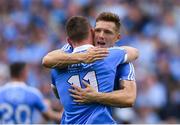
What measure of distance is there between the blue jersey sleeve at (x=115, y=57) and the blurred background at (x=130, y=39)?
6.84 m

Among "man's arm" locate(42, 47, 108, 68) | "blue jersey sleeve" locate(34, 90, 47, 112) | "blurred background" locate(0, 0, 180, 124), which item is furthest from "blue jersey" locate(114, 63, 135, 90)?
"blurred background" locate(0, 0, 180, 124)

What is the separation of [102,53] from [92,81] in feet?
0.86

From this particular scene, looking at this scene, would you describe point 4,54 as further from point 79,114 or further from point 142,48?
point 79,114

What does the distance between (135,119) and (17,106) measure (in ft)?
16.0

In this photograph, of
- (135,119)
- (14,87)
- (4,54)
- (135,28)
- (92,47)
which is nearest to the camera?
(92,47)

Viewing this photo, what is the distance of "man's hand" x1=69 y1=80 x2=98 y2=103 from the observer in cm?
744

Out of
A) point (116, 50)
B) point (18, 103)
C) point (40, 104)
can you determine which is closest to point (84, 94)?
point (116, 50)

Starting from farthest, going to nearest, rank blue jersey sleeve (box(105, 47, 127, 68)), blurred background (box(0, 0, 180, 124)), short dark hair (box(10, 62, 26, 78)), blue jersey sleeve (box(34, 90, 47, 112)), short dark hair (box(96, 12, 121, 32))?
blurred background (box(0, 0, 180, 124)) < short dark hair (box(10, 62, 26, 78)) < blue jersey sleeve (box(34, 90, 47, 112)) < short dark hair (box(96, 12, 121, 32)) < blue jersey sleeve (box(105, 47, 127, 68))

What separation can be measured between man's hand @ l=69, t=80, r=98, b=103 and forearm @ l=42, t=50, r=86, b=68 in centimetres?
20

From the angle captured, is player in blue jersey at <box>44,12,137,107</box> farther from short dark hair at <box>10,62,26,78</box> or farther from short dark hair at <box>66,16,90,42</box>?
short dark hair at <box>10,62,26,78</box>

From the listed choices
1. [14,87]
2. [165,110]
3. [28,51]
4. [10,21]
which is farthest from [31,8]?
[14,87]

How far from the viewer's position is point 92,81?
7.48 m

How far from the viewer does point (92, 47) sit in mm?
7461

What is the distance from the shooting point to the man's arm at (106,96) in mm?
7430
